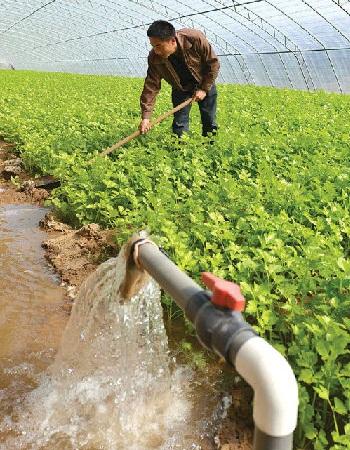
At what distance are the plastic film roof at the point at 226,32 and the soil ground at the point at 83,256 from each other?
1415 centimetres

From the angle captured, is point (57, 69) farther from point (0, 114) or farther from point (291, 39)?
point (0, 114)

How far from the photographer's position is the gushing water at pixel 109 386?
2387 millimetres

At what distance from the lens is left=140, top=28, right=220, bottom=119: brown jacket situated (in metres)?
5.73

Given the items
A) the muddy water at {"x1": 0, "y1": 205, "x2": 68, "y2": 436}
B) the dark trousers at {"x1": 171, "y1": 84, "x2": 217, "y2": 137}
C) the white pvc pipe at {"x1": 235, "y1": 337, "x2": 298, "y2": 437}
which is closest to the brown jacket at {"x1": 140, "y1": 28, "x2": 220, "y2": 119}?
the dark trousers at {"x1": 171, "y1": 84, "x2": 217, "y2": 137}

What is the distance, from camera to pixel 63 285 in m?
3.70

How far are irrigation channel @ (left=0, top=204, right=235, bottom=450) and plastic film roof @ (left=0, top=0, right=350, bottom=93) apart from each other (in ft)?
53.0

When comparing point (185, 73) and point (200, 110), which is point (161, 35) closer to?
point (185, 73)

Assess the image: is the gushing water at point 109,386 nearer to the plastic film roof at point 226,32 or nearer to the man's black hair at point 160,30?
the man's black hair at point 160,30

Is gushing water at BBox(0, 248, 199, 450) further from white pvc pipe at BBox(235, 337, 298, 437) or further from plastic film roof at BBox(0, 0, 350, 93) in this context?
plastic film roof at BBox(0, 0, 350, 93)

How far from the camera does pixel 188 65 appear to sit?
5836 mm

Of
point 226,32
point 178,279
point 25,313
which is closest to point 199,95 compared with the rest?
point 25,313

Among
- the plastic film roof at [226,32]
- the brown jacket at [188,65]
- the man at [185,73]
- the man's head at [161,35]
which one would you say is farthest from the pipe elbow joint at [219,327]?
the plastic film roof at [226,32]

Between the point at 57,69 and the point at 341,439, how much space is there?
43698 millimetres

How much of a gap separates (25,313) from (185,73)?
375 cm
